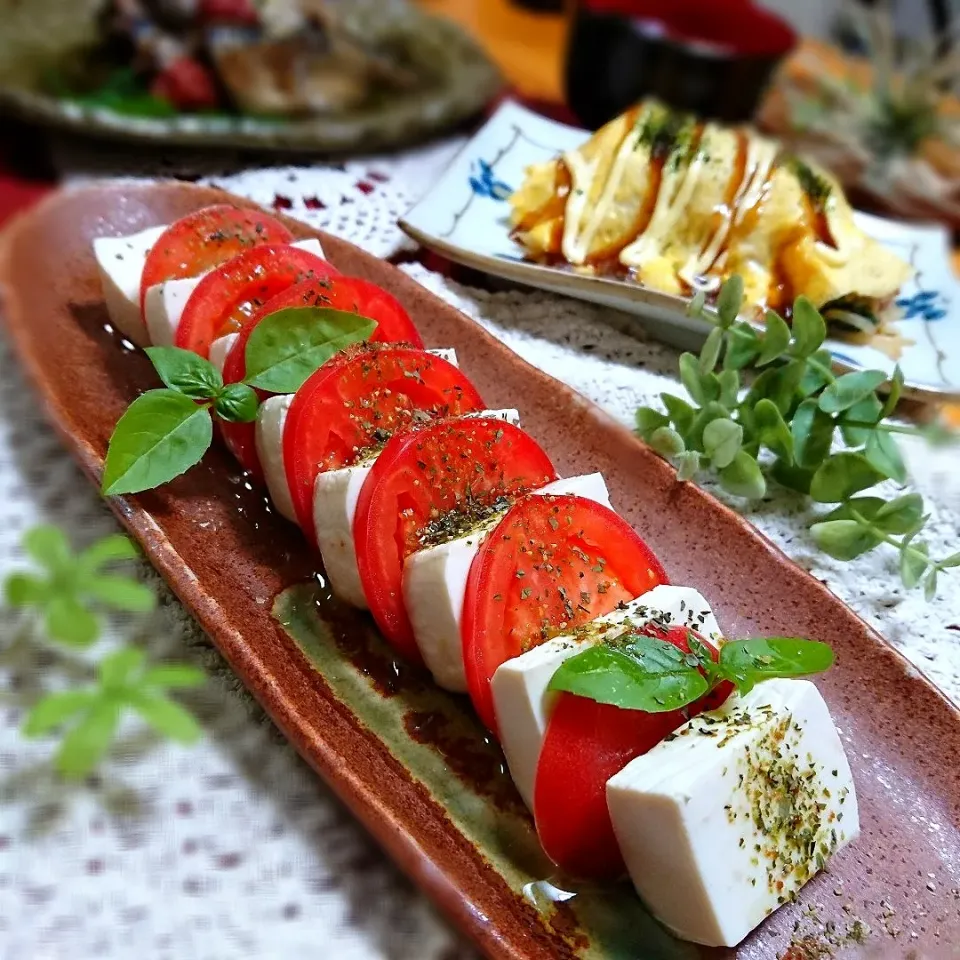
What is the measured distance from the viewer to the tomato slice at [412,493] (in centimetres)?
125

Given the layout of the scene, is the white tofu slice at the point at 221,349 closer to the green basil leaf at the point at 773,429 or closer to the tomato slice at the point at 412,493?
the tomato slice at the point at 412,493

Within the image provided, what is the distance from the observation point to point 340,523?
130cm

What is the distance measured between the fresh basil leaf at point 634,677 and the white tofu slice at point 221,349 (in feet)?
2.52

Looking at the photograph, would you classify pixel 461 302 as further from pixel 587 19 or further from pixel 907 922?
pixel 907 922

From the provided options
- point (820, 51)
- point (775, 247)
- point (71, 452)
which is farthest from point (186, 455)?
point (820, 51)

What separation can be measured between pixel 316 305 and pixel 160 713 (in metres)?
0.94

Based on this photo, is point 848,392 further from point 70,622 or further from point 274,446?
point 70,622

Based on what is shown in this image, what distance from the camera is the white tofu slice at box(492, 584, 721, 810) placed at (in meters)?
1.07

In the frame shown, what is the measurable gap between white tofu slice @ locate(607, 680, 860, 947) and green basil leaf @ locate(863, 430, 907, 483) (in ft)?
2.14

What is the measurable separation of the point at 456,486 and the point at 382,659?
28cm

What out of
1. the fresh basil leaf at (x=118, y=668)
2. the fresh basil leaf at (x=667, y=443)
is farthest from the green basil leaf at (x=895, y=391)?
the fresh basil leaf at (x=118, y=668)

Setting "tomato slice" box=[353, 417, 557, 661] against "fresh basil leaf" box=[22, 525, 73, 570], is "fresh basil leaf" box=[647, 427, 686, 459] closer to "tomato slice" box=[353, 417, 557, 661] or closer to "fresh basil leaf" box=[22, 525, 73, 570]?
"tomato slice" box=[353, 417, 557, 661]

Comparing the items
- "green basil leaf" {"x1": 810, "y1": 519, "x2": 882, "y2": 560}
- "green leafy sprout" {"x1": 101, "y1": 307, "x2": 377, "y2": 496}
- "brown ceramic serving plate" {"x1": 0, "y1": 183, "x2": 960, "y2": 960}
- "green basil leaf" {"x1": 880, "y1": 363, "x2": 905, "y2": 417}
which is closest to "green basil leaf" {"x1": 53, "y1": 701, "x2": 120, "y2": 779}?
"brown ceramic serving plate" {"x1": 0, "y1": 183, "x2": 960, "y2": 960}

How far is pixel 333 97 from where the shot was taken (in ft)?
9.35
